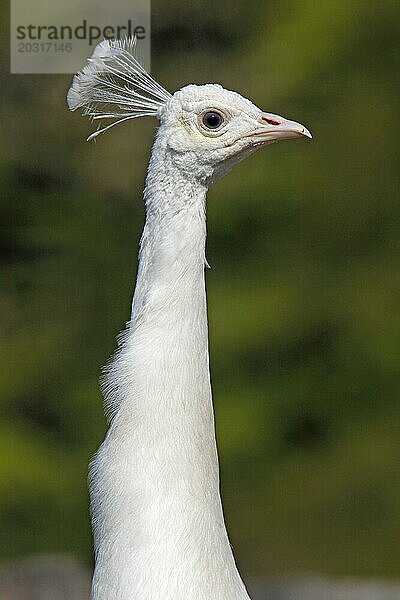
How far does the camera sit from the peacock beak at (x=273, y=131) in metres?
1.56

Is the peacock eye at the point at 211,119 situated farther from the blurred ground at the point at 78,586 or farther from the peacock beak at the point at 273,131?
the blurred ground at the point at 78,586

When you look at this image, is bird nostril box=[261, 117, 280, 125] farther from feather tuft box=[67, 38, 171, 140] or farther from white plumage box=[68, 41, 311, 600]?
feather tuft box=[67, 38, 171, 140]

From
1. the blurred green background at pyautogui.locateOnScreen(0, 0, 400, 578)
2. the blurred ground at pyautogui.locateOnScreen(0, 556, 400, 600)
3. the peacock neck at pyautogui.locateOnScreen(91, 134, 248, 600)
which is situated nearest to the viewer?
the peacock neck at pyautogui.locateOnScreen(91, 134, 248, 600)

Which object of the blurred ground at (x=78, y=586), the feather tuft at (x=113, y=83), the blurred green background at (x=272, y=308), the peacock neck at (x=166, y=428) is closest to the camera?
the peacock neck at (x=166, y=428)

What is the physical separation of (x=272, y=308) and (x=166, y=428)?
2.22 m

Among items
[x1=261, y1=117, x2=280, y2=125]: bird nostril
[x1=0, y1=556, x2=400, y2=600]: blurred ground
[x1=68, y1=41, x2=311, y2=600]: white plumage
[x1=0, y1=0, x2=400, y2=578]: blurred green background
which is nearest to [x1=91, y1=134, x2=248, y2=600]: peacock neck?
[x1=68, y1=41, x2=311, y2=600]: white plumage

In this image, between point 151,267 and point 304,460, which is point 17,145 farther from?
A: point 151,267

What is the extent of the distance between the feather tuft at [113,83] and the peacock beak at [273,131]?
6.5 inches

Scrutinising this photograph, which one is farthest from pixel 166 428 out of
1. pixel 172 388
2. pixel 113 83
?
pixel 113 83

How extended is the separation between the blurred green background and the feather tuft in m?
1.95

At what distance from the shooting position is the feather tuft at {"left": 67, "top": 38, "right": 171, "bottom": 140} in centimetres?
168

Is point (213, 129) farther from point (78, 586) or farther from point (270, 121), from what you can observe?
point (78, 586)

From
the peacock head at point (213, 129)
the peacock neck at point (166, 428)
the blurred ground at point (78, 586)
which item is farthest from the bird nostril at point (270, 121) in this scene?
the blurred ground at point (78, 586)

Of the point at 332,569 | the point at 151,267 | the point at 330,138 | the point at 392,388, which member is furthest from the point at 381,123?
the point at 151,267
